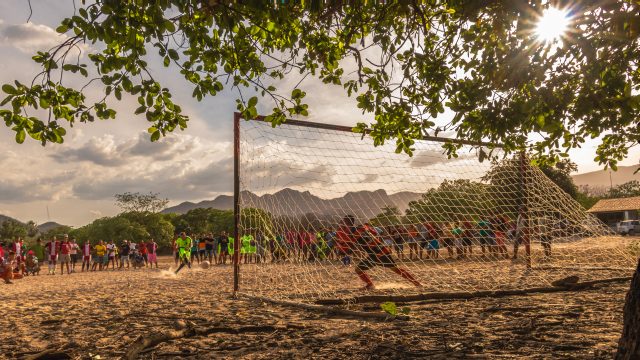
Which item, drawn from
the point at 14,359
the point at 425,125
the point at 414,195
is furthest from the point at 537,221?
the point at 14,359

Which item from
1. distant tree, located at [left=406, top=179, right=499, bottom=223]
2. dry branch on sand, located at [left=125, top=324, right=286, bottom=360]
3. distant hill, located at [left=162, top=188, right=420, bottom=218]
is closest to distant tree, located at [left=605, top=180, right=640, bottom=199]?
distant tree, located at [left=406, top=179, right=499, bottom=223]

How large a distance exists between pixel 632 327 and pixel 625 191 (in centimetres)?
9846

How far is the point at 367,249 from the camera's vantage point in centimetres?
810

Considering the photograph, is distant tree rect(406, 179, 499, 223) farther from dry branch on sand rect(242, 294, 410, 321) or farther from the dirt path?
dry branch on sand rect(242, 294, 410, 321)

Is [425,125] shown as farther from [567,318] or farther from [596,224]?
[596,224]

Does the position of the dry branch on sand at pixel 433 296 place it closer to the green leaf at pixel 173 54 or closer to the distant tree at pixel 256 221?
the distant tree at pixel 256 221

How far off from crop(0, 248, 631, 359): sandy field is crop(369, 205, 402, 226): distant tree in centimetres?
216

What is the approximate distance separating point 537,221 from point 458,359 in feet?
26.9

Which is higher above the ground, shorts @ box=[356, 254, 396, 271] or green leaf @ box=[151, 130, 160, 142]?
green leaf @ box=[151, 130, 160, 142]

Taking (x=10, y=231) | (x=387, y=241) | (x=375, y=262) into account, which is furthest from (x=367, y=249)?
(x=10, y=231)

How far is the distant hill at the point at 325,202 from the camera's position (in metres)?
7.89

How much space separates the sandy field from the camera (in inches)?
143

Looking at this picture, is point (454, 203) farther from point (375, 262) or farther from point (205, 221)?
point (205, 221)

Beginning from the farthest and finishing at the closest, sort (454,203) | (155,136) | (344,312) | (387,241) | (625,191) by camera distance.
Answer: (625,191) < (454,203) < (387,241) < (344,312) < (155,136)
